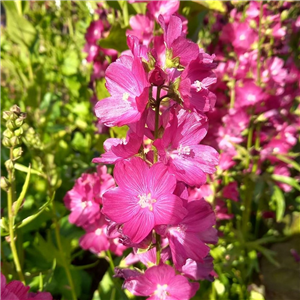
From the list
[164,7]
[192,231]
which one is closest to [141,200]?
[192,231]

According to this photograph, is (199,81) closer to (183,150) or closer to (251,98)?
(183,150)

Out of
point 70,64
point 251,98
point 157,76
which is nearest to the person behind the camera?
point 157,76

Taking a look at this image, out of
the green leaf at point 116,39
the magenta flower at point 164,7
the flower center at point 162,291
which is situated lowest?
the flower center at point 162,291

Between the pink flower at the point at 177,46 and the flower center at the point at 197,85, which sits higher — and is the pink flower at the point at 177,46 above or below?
above

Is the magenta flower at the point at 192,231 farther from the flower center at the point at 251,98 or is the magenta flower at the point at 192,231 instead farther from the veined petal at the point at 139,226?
the flower center at the point at 251,98

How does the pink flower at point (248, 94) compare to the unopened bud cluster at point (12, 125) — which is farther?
the pink flower at point (248, 94)

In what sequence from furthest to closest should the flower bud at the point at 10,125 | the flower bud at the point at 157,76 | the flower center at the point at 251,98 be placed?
the flower center at the point at 251,98, the flower bud at the point at 10,125, the flower bud at the point at 157,76

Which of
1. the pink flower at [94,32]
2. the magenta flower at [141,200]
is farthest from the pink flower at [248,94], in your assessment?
the magenta flower at [141,200]

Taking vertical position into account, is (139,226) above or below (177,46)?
below
